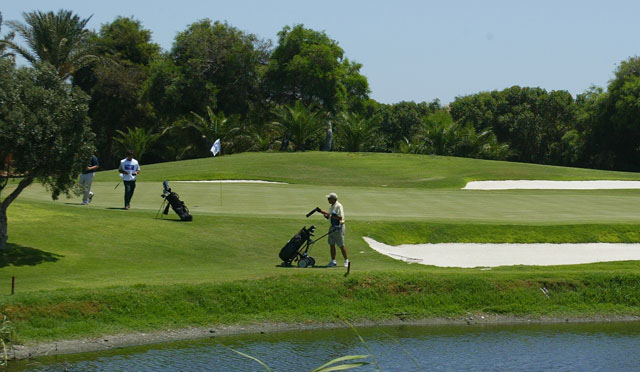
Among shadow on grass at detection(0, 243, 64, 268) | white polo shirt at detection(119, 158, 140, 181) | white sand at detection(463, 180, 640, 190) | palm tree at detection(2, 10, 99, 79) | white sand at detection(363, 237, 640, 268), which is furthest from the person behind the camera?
palm tree at detection(2, 10, 99, 79)

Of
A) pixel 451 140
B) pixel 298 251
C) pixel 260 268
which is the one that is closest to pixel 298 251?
pixel 298 251

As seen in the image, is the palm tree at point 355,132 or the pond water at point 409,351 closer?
the pond water at point 409,351

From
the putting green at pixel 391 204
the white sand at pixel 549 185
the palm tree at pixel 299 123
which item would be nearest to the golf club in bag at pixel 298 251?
the putting green at pixel 391 204

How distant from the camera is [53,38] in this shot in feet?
224

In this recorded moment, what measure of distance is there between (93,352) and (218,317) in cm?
301

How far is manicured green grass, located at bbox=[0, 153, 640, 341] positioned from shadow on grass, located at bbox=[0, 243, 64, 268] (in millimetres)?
49

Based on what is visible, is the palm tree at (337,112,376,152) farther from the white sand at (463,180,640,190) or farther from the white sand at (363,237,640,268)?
the white sand at (363,237,640,268)

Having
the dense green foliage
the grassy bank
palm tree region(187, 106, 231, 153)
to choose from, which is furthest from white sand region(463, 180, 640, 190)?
the dense green foliage

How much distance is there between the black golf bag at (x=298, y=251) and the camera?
2112 cm

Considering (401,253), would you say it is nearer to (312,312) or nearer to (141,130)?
(312,312)

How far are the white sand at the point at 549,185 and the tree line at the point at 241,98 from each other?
879 inches

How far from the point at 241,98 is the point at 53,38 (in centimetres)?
1773

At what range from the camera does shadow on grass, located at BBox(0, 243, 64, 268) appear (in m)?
19.6

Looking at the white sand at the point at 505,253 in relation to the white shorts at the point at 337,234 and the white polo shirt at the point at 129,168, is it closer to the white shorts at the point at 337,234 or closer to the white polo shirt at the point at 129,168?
the white shorts at the point at 337,234
